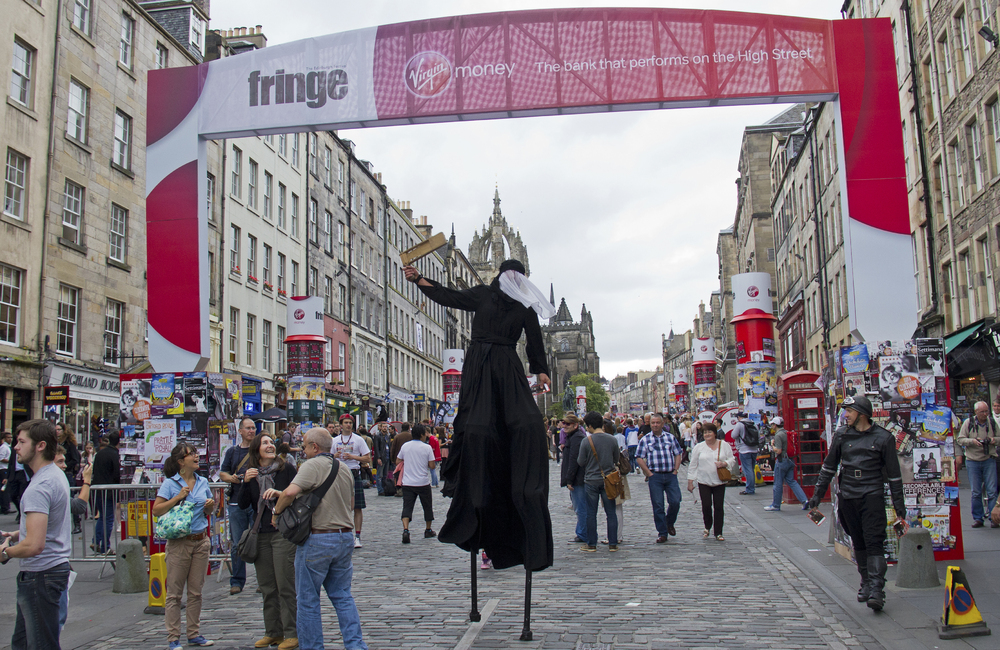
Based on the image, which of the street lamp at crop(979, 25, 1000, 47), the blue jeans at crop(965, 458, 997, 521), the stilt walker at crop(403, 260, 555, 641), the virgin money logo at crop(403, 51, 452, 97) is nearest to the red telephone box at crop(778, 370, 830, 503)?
the blue jeans at crop(965, 458, 997, 521)

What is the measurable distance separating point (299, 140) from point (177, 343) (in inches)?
1147

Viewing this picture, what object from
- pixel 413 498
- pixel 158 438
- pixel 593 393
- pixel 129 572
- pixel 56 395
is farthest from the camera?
pixel 593 393

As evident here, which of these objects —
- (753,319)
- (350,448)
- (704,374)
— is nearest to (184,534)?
(350,448)

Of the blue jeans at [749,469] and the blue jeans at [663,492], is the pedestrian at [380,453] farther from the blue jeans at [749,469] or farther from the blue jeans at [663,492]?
the blue jeans at [663,492]

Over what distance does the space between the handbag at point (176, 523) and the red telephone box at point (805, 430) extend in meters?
13.3

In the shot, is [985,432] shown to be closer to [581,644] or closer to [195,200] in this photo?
[581,644]

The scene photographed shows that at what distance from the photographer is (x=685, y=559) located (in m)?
10.4

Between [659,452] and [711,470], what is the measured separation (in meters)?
0.77

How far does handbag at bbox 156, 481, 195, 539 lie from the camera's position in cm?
665

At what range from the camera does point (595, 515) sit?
37.3 feet

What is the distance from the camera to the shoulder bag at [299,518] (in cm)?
590

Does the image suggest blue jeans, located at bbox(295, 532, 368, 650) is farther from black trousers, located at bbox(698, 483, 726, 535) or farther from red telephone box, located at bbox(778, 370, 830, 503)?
red telephone box, located at bbox(778, 370, 830, 503)

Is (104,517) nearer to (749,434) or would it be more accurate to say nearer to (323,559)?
(323,559)

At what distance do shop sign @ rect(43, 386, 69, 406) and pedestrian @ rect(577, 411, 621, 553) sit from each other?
1395 centimetres
